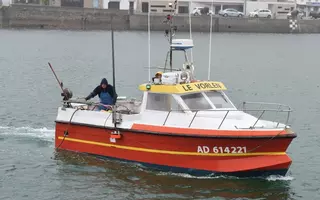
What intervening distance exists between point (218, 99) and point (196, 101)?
70 centimetres

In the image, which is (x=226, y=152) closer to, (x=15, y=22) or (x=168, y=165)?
(x=168, y=165)

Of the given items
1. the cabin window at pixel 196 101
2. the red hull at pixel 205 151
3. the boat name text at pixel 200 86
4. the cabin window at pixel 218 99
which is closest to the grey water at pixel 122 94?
the red hull at pixel 205 151

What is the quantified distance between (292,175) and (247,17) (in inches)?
2934

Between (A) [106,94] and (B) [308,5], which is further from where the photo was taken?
(B) [308,5]

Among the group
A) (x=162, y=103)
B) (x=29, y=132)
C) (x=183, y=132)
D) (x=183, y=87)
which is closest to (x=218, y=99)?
(x=183, y=87)

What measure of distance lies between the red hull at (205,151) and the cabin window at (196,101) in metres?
1.20

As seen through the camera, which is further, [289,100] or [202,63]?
[202,63]

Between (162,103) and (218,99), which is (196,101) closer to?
(218,99)

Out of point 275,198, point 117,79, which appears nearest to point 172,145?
point 275,198

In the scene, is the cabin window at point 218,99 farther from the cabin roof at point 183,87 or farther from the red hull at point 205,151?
the red hull at point 205,151

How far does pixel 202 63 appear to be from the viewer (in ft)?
167

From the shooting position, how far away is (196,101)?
60.3 ft

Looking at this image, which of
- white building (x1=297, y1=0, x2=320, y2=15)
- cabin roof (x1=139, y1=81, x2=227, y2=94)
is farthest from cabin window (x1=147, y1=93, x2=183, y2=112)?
white building (x1=297, y1=0, x2=320, y2=15)

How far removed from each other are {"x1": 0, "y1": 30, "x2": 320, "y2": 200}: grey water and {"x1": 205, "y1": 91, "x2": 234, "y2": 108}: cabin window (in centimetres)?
212
